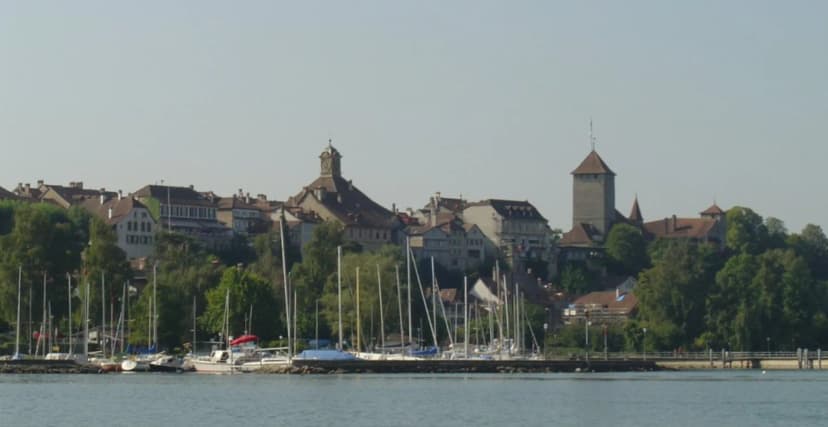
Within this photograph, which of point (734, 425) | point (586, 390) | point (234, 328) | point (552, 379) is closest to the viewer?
point (734, 425)

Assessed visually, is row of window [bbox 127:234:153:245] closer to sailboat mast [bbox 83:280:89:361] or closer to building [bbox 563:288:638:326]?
building [bbox 563:288:638:326]

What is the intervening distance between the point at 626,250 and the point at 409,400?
113m

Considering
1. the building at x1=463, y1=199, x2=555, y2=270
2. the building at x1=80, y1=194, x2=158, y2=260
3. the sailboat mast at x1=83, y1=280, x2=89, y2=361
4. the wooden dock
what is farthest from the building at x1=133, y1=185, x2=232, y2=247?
the wooden dock

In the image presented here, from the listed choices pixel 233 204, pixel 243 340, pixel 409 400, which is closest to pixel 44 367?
pixel 243 340

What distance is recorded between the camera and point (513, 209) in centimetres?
19550

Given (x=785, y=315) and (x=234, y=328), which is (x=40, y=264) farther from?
(x=785, y=315)

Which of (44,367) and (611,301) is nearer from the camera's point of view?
(44,367)

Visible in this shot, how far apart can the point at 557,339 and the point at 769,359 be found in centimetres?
1850

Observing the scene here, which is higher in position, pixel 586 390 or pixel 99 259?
pixel 99 259

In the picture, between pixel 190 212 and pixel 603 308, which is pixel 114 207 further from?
pixel 603 308

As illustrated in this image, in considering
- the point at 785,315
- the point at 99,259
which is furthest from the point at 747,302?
the point at 99,259

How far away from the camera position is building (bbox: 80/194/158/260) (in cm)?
16062

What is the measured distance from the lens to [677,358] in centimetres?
12219

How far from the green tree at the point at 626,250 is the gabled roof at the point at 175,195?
126 ft
